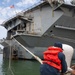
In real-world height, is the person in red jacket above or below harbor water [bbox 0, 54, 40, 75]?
above

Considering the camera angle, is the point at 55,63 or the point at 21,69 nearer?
the point at 55,63

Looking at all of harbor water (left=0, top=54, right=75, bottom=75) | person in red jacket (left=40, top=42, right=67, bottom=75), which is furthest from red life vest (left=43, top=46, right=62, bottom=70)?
harbor water (left=0, top=54, right=75, bottom=75)

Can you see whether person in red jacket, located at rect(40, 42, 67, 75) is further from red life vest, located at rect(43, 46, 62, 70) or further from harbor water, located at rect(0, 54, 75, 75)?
harbor water, located at rect(0, 54, 75, 75)

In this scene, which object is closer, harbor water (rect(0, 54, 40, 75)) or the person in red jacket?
the person in red jacket

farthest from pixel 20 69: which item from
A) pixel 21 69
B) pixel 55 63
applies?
pixel 55 63

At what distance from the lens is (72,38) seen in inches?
1261

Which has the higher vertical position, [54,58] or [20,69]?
[54,58]

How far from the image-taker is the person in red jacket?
13.5ft

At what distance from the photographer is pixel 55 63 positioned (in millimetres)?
4156

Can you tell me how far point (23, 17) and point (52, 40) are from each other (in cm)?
567

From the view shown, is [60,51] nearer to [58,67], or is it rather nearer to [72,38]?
[58,67]

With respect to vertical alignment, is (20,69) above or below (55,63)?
below

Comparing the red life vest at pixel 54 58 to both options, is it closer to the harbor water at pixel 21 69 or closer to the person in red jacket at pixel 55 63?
the person in red jacket at pixel 55 63

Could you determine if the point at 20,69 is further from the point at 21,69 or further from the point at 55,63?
the point at 55,63
